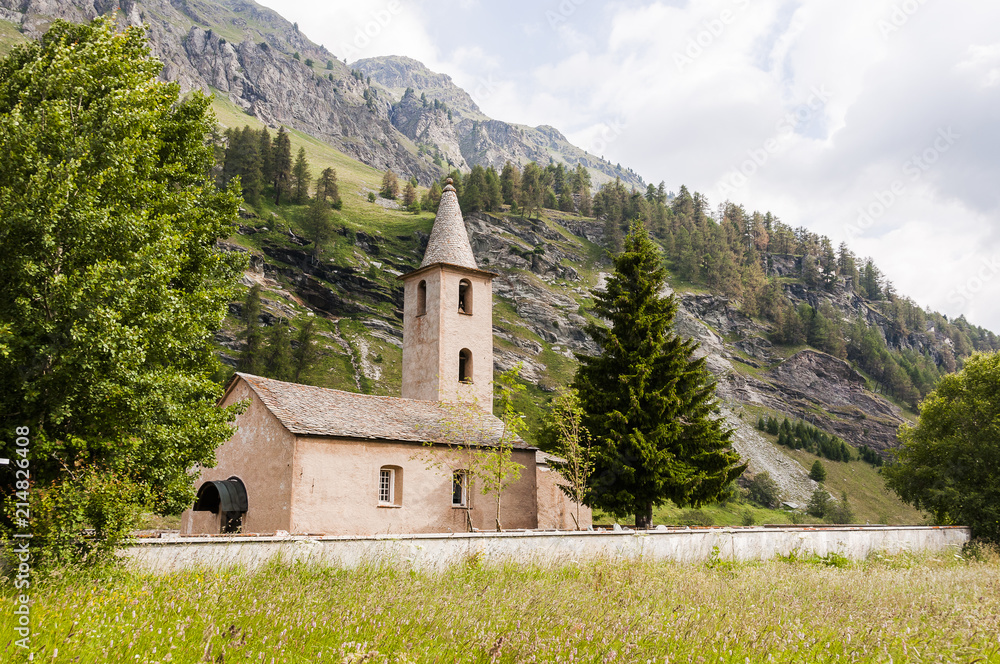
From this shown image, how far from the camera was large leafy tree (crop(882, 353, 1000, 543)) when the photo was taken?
110 feet

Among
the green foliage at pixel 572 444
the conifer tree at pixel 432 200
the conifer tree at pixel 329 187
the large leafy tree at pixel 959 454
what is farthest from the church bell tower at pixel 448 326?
the conifer tree at pixel 432 200

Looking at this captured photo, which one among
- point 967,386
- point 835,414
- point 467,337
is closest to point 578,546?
point 467,337

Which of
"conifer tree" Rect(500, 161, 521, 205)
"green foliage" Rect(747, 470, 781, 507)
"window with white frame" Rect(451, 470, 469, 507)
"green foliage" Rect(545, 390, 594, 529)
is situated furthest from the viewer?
"conifer tree" Rect(500, 161, 521, 205)

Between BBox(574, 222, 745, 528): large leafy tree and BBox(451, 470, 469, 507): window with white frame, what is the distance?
507cm

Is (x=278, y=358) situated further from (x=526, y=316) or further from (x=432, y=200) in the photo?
(x=432, y=200)

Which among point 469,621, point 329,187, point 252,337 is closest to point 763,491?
point 252,337

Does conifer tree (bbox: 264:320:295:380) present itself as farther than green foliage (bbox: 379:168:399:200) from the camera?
No

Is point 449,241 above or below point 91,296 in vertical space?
above

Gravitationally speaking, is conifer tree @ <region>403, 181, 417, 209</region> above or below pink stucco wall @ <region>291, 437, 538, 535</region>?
above

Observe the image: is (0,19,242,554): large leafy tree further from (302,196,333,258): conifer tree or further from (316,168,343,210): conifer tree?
(316,168,343,210): conifer tree

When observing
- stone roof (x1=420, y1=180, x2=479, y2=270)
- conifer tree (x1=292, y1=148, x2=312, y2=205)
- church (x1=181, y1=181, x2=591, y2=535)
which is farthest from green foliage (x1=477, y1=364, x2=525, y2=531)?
conifer tree (x1=292, y1=148, x2=312, y2=205)

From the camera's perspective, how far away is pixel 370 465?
23312 millimetres

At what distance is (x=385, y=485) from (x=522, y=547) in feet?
36.0

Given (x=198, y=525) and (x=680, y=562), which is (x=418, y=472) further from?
(x=680, y=562)
